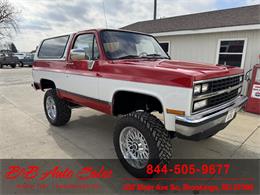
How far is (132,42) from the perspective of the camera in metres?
3.52

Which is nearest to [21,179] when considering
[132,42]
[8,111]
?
[132,42]

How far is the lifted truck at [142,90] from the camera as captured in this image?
2193mm

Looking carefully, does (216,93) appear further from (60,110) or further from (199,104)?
(60,110)

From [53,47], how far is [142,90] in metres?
3.09

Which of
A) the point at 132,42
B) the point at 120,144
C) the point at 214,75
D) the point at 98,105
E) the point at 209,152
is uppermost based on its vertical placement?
the point at 132,42

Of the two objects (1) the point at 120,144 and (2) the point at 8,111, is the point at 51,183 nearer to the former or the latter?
(1) the point at 120,144

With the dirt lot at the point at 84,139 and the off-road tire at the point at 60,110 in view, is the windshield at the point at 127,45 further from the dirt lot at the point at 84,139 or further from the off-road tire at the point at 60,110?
the off-road tire at the point at 60,110

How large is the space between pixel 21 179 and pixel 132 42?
275cm

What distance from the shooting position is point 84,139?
157 inches

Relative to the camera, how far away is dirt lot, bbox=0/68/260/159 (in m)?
3.45

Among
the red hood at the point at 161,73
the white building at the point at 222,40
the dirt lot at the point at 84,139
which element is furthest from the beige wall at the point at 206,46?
the red hood at the point at 161,73

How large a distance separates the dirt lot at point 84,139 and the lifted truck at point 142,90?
2.64ft

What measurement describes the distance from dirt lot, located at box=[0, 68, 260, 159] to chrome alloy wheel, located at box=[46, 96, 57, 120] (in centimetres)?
26

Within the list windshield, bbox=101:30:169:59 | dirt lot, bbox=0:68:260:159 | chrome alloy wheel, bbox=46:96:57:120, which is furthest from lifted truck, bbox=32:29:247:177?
dirt lot, bbox=0:68:260:159
